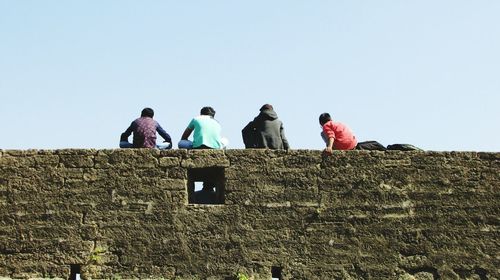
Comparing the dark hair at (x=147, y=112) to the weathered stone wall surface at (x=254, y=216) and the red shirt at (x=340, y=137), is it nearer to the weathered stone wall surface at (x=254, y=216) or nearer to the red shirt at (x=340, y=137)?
the weathered stone wall surface at (x=254, y=216)

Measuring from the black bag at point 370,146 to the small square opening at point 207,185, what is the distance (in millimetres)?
1834

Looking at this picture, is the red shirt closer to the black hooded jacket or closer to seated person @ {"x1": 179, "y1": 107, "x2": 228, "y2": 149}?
the black hooded jacket

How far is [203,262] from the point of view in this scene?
9.93 meters

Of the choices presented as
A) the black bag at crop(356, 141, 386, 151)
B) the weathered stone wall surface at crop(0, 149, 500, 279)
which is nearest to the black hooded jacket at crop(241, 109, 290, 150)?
the weathered stone wall surface at crop(0, 149, 500, 279)

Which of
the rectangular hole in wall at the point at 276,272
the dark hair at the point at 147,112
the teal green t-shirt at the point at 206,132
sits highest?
the dark hair at the point at 147,112

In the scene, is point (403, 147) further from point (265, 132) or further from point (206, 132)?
point (206, 132)

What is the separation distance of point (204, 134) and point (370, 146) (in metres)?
2.12

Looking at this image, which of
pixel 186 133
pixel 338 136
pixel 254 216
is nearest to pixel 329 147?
pixel 338 136

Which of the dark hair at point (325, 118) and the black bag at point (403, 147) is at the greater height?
the dark hair at point (325, 118)

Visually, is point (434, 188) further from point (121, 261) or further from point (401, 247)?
point (121, 261)

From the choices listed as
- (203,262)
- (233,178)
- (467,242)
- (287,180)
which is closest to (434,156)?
(467,242)

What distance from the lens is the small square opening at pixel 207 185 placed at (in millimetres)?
10281

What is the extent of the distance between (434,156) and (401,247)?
1220mm

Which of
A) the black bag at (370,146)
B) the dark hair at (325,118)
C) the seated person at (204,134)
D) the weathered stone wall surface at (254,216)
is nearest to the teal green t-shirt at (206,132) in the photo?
the seated person at (204,134)
